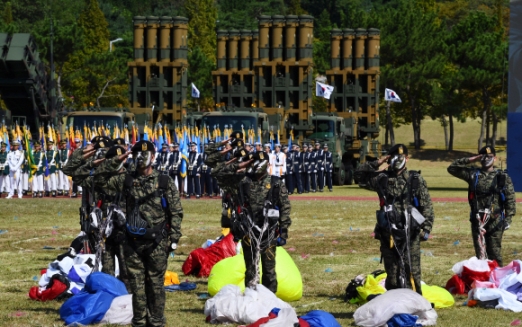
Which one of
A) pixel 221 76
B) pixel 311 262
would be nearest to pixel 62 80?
pixel 221 76

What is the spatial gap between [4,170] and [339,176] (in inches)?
558

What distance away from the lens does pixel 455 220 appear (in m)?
25.5

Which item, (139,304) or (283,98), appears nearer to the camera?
(139,304)

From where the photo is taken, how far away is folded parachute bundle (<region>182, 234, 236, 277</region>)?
1593 centimetres

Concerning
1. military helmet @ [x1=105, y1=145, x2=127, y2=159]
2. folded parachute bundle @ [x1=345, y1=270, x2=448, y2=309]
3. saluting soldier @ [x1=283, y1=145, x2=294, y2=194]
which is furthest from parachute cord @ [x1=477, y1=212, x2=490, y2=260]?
saluting soldier @ [x1=283, y1=145, x2=294, y2=194]

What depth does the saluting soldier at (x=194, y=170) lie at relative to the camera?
3331 centimetres

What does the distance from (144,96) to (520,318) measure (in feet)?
102

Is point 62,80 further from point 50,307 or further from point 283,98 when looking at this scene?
point 50,307

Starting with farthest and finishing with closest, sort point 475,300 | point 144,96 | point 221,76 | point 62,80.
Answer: point 62,80, point 221,76, point 144,96, point 475,300

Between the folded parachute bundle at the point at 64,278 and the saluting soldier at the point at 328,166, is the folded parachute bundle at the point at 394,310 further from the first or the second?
the saluting soldier at the point at 328,166

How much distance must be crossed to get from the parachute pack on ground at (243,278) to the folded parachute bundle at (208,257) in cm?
181

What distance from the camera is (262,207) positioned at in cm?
1317

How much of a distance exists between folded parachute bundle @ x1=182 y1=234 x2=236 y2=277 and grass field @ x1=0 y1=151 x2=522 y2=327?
0.28m

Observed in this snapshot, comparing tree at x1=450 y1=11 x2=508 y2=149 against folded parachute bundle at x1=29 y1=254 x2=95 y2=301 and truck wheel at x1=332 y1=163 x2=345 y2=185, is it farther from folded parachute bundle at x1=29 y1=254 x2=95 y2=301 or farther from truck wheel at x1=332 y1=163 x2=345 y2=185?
folded parachute bundle at x1=29 y1=254 x2=95 y2=301
